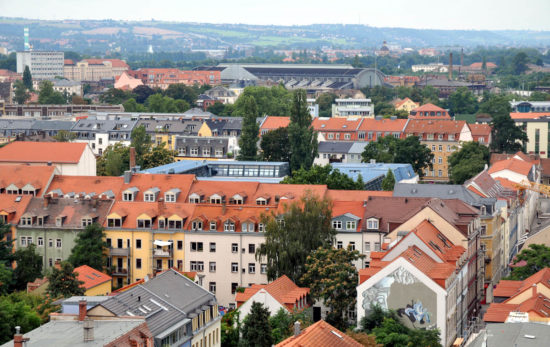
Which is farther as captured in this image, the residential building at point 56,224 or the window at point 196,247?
the residential building at point 56,224

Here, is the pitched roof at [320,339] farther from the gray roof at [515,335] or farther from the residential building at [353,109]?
the residential building at [353,109]

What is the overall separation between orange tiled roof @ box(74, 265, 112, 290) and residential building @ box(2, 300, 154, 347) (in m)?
17.9

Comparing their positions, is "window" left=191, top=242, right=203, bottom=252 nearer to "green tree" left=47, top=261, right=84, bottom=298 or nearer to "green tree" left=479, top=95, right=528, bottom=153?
"green tree" left=47, top=261, right=84, bottom=298

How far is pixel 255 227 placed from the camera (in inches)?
2815

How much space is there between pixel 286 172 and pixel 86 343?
57.9 m

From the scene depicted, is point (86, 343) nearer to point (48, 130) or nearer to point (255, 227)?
point (255, 227)

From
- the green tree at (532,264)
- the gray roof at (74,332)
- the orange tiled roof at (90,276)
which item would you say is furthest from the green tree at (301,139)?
the gray roof at (74,332)

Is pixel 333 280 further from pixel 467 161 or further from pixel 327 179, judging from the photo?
pixel 467 161

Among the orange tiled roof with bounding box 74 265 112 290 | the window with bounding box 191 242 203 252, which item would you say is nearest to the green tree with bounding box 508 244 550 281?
the window with bounding box 191 242 203 252

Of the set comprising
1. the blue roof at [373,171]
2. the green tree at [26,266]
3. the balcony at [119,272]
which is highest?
the blue roof at [373,171]

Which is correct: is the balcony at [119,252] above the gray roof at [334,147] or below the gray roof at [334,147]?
below

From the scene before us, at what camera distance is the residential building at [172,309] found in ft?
151

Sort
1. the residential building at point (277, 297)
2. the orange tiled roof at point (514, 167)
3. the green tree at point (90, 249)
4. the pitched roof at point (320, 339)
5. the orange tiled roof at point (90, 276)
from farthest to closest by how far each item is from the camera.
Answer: the orange tiled roof at point (514, 167) < the green tree at point (90, 249) < the orange tiled roof at point (90, 276) < the residential building at point (277, 297) < the pitched roof at point (320, 339)

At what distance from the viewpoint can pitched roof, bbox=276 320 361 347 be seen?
42062 mm
